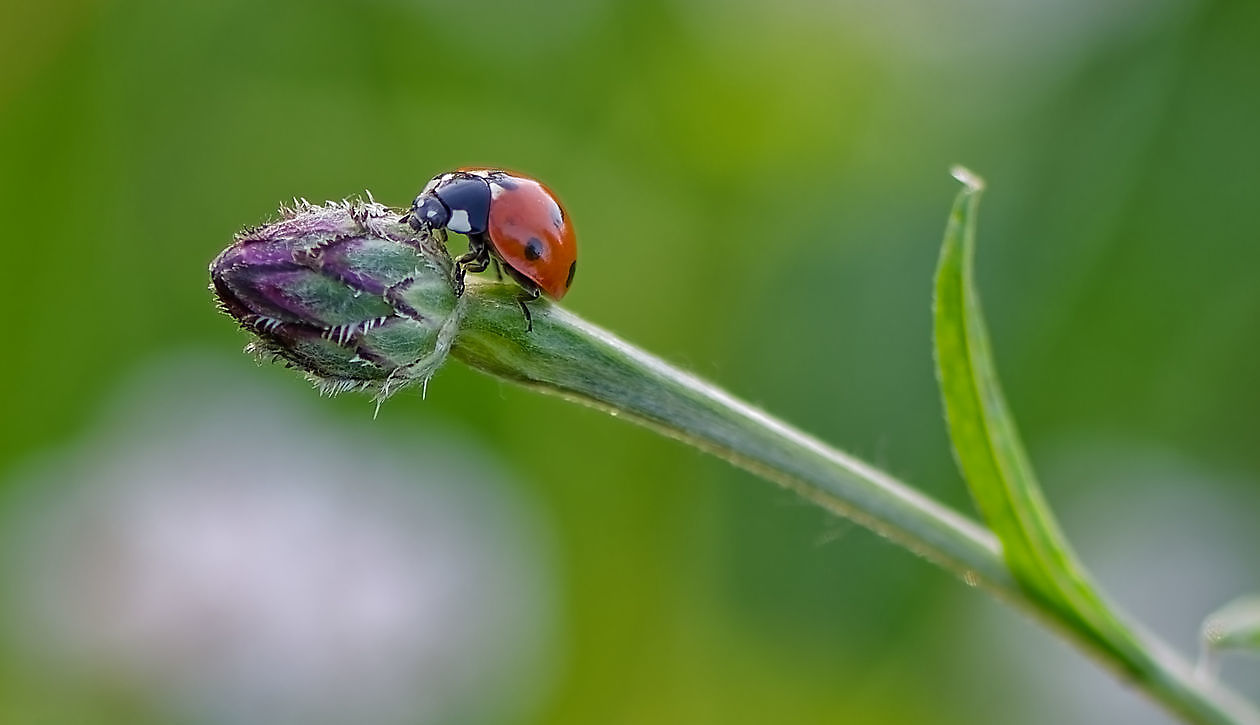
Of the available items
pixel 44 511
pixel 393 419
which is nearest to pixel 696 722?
pixel 393 419

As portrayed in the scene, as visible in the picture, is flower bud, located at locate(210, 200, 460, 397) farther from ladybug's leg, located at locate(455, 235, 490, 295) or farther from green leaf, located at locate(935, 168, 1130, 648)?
green leaf, located at locate(935, 168, 1130, 648)

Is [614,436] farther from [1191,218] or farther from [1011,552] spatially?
[1011,552]

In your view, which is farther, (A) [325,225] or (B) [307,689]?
(B) [307,689]

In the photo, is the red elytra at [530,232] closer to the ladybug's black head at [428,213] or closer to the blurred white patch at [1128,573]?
the ladybug's black head at [428,213]

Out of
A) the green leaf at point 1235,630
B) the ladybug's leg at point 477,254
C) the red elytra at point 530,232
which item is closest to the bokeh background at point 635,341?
the ladybug's leg at point 477,254

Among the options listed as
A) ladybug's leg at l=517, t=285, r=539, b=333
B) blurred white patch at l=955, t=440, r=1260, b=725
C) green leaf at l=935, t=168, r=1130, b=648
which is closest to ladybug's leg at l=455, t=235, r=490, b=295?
ladybug's leg at l=517, t=285, r=539, b=333

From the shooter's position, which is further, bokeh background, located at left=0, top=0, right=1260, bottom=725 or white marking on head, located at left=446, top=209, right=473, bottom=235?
bokeh background, located at left=0, top=0, right=1260, bottom=725
